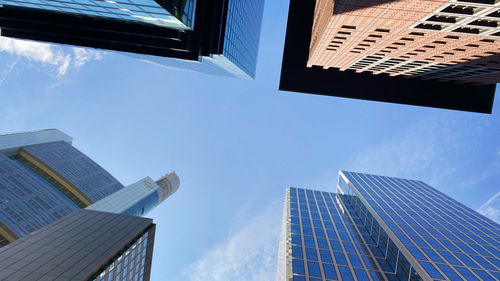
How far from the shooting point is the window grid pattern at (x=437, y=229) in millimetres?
45000

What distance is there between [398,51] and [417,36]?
Result: 5488 millimetres

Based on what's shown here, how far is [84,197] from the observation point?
10025cm

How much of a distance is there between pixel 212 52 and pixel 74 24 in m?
16.5

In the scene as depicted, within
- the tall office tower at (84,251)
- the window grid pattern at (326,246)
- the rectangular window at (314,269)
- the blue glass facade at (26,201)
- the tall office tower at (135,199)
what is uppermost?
the tall office tower at (84,251)

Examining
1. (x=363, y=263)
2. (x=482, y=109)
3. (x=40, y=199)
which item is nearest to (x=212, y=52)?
(x=482, y=109)

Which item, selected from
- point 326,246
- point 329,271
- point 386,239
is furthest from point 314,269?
point 386,239

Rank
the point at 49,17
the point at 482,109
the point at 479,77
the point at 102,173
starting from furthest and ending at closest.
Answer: the point at 102,173, the point at 482,109, the point at 479,77, the point at 49,17

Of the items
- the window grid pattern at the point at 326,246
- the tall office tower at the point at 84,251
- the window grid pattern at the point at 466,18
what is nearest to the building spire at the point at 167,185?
the window grid pattern at the point at 326,246

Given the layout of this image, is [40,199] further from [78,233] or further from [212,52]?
[212,52]

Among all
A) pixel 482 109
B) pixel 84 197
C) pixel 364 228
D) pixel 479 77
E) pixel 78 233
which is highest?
pixel 479 77

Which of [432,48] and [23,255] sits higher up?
[432,48]

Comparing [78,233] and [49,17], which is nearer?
[49,17]

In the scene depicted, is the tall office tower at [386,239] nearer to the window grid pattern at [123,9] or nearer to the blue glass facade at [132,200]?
the window grid pattern at [123,9]

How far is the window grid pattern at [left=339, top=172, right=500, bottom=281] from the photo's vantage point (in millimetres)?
45000
